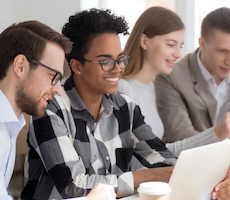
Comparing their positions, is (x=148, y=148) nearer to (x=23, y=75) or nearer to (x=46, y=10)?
(x=23, y=75)

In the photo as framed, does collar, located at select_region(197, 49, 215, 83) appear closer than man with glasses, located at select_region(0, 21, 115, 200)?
No

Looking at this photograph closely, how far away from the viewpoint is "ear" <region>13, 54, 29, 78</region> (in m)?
1.34

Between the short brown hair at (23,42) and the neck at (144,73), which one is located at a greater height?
the short brown hair at (23,42)

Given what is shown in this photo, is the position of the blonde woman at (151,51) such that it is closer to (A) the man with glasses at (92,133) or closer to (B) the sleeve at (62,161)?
(A) the man with glasses at (92,133)

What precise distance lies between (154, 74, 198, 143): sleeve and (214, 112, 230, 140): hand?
11.3 inches

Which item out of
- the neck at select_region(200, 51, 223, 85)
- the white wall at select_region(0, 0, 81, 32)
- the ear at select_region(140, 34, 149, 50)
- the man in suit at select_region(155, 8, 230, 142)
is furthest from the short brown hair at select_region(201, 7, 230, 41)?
the white wall at select_region(0, 0, 81, 32)

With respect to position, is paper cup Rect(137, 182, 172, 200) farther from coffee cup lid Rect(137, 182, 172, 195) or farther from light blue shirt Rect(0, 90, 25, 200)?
light blue shirt Rect(0, 90, 25, 200)

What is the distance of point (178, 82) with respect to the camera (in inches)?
96.0

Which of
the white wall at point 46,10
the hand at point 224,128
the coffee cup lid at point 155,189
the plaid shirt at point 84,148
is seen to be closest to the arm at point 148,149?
the plaid shirt at point 84,148

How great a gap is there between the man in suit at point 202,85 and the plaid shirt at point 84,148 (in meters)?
0.56

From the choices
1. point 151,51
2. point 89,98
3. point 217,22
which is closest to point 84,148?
point 89,98

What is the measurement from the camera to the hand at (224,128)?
1.89 m

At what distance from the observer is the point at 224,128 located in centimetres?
191

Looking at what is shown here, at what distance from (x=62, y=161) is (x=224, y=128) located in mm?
840
